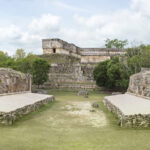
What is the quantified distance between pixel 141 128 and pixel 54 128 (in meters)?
2.52

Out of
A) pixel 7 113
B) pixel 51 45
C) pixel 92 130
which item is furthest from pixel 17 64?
pixel 92 130

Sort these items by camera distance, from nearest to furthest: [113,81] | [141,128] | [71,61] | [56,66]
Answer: [141,128] → [113,81] → [56,66] → [71,61]

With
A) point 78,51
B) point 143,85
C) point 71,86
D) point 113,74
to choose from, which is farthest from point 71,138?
point 78,51

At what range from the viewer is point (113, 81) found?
18047 millimetres

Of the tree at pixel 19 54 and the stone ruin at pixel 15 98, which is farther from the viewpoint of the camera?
the tree at pixel 19 54

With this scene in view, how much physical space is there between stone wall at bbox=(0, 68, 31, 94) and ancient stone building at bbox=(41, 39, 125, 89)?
8.45 metres

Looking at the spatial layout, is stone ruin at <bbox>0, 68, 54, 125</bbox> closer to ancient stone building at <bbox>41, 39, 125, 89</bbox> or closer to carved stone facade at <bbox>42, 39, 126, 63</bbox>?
ancient stone building at <bbox>41, 39, 125, 89</bbox>

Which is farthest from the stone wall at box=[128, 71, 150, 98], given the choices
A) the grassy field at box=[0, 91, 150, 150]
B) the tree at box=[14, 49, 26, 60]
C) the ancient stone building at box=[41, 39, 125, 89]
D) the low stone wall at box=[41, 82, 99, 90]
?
the tree at box=[14, 49, 26, 60]

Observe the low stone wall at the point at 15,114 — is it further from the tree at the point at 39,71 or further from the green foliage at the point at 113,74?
the green foliage at the point at 113,74

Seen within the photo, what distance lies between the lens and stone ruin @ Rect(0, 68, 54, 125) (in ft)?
20.0

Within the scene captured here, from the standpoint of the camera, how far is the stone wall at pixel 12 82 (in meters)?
10.8

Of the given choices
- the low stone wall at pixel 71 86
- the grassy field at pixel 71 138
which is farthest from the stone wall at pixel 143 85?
the low stone wall at pixel 71 86

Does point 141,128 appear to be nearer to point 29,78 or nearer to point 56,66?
point 29,78

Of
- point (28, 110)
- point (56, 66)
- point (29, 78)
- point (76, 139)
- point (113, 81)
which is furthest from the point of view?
point (56, 66)
